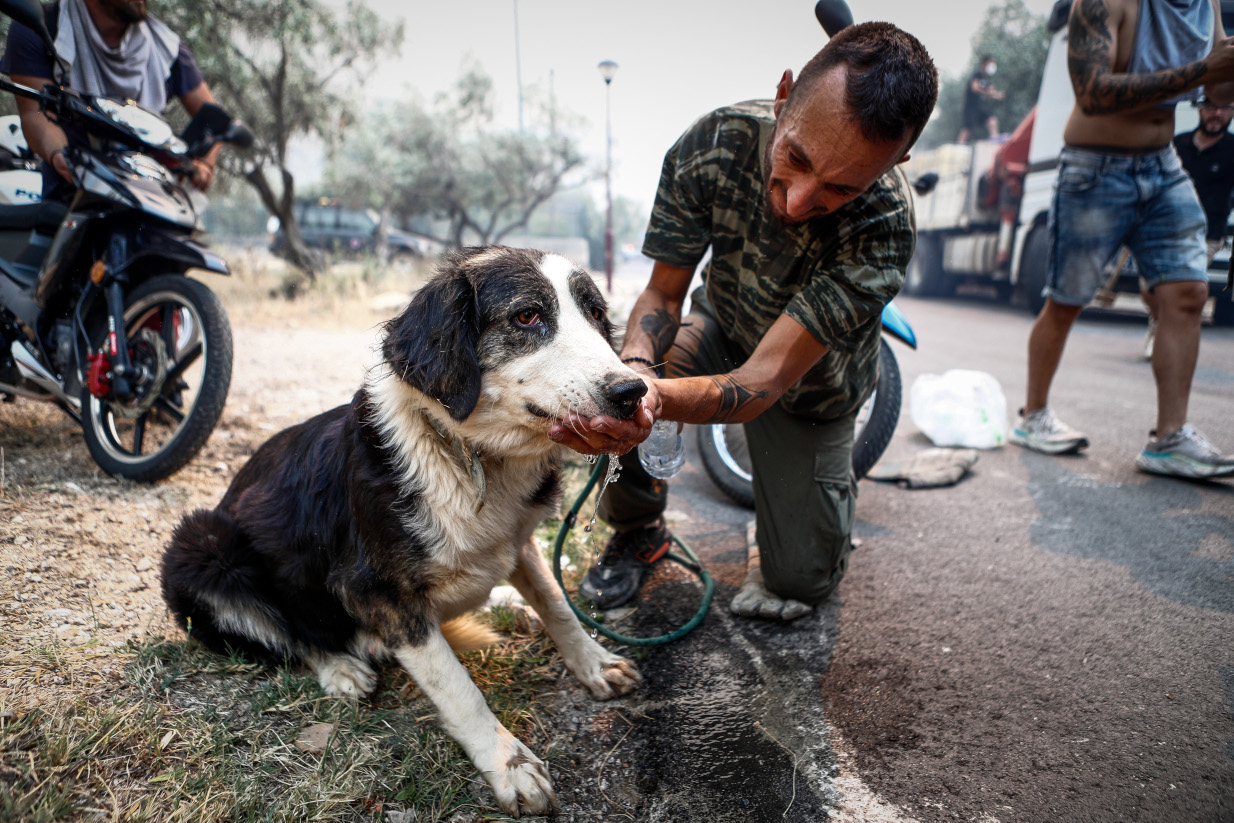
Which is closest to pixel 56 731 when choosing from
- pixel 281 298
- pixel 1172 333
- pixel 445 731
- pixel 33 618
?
pixel 33 618

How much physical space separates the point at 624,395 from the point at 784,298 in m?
1.07

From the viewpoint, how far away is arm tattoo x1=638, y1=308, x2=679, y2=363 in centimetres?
244

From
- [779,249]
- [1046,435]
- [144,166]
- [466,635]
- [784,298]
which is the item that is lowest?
[466,635]

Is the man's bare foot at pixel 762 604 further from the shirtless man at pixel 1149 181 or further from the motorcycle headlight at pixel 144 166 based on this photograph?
the motorcycle headlight at pixel 144 166

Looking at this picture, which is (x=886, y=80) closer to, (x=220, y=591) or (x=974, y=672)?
(x=974, y=672)

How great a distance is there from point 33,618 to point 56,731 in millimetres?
641

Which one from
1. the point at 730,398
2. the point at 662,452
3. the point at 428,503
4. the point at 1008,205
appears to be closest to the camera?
the point at 428,503

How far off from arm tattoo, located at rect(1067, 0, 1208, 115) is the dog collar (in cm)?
369

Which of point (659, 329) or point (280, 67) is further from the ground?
point (280, 67)

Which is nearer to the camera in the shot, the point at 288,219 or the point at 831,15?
the point at 831,15

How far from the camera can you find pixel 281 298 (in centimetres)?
1024

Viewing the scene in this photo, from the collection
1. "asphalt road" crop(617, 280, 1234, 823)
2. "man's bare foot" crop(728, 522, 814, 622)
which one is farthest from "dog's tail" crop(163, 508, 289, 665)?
"man's bare foot" crop(728, 522, 814, 622)

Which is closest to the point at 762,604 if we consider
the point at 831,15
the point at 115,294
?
the point at 831,15

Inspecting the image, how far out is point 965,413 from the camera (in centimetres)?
429
